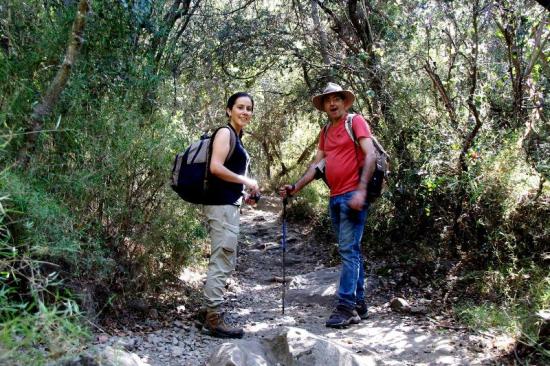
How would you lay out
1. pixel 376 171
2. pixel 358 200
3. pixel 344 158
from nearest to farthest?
pixel 358 200, pixel 376 171, pixel 344 158

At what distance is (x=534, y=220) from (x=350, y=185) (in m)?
2.25

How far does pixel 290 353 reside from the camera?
362 centimetres

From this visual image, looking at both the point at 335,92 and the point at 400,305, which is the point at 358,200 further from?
the point at 400,305

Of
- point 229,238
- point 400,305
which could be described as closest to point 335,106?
point 229,238

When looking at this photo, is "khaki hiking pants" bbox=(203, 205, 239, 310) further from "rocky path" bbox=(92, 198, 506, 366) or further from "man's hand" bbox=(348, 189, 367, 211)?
"man's hand" bbox=(348, 189, 367, 211)

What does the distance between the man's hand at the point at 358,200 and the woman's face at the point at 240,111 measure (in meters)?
1.19

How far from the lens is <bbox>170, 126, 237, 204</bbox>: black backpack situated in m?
4.29

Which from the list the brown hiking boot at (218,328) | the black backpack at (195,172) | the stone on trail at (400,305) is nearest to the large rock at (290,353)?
the brown hiking boot at (218,328)

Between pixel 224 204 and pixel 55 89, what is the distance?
1.62 meters

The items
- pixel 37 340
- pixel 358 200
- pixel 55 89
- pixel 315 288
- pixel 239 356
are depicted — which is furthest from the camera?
pixel 315 288

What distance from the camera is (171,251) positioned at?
545 cm

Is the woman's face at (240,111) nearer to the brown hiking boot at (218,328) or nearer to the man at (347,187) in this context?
the man at (347,187)

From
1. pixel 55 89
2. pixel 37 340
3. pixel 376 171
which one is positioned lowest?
pixel 37 340

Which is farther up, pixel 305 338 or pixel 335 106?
pixel 335 106
